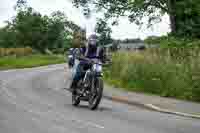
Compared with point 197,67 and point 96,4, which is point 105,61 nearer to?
point 197,67

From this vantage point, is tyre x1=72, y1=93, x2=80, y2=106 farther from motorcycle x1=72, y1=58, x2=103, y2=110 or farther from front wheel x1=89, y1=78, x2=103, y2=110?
front wheel x1=89, y1=78, x2=103, y2=110

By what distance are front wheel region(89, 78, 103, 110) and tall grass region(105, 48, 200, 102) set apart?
134 inches

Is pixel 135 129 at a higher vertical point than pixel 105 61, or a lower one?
lower

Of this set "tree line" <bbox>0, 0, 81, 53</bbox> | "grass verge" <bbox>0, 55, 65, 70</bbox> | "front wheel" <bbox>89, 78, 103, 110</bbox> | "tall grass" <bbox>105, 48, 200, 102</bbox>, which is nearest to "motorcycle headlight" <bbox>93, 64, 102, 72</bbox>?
"front wheel" <bbox>89, 78, 103, 110</bbox>

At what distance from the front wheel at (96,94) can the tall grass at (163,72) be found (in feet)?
11.2

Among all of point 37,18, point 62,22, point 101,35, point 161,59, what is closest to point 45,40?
point 37,18

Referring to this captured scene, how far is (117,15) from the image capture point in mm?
44938

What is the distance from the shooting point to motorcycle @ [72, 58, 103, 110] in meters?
14.1

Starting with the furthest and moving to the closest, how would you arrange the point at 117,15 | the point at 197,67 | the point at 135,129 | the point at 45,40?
the point at 45,40 → the point at 117,15 → the point at 197,67 → the point at 135,129

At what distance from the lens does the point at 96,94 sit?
14180mm

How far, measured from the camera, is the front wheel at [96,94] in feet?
45.9

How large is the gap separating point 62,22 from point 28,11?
42.6 ft

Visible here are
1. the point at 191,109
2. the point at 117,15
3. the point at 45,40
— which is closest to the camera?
the point at 191,109

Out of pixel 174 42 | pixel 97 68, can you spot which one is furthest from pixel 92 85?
pixel 174 42
